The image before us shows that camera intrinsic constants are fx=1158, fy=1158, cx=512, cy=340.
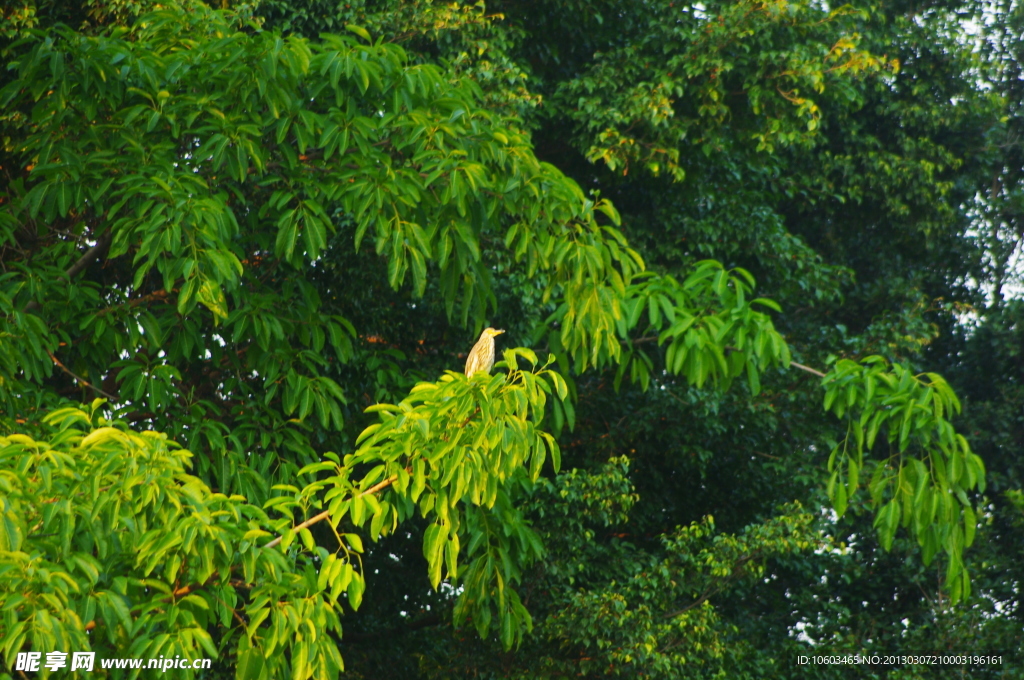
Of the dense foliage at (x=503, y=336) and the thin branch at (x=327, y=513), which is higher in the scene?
the dense foliage at (x=503, y=336)

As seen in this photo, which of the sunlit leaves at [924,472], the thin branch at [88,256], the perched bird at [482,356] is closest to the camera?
the sunlit leaves at [924,472]

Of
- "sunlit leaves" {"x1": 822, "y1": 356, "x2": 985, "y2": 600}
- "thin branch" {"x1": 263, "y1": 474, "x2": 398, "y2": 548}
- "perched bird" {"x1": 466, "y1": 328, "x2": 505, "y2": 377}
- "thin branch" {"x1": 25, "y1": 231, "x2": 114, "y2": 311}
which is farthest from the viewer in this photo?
"perched bird" {"x1": 466, "y1": 328, "x2": 505, "y2": 377}

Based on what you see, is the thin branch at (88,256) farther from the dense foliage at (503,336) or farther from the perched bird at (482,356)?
the perched bird at (482,356)

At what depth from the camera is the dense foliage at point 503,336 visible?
3365 millimetres

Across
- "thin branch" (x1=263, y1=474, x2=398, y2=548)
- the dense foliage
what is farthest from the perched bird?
"thin branch" (x1=263, y1=474, x2=398, y2=548)

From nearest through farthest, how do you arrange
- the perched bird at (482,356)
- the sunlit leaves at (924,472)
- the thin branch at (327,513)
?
the thin branch at (327,513) → the sunlit leaves at (924,472) → the perched bird at (482,356)

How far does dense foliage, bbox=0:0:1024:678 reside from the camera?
3365 mm

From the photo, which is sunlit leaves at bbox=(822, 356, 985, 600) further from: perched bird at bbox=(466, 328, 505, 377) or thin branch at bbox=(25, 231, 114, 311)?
thin branch at bbox=(25, 231, 114, 311)

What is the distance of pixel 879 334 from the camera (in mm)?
8844

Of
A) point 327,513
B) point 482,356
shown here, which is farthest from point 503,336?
point 327,513

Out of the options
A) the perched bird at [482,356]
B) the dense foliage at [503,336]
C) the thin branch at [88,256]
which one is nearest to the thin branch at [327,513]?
the dense foliage at [503,336]

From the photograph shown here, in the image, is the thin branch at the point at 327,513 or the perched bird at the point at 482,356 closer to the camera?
the thin branch at the point at 327,513

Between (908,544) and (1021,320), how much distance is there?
2592mm

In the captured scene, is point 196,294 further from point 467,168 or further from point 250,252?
point 250,252
